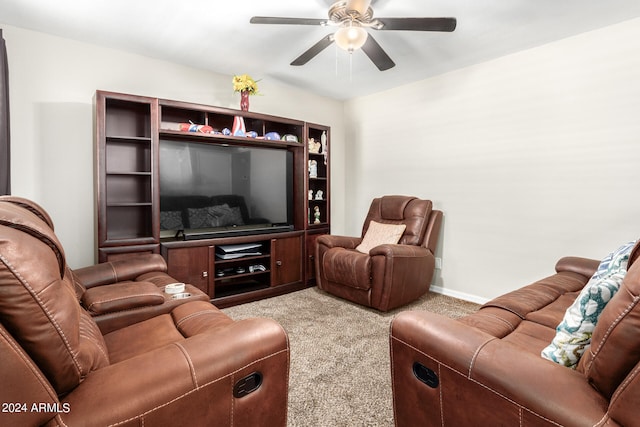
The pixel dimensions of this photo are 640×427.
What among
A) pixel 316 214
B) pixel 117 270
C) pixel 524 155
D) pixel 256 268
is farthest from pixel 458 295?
pixel 117 270

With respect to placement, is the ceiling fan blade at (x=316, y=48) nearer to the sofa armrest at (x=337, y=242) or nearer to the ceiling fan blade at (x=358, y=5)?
the ceiling fan blade at (x=358, y=5)

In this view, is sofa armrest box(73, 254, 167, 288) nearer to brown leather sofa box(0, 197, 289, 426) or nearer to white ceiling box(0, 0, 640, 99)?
brown leather sofa box(0, 197, 289, 426)

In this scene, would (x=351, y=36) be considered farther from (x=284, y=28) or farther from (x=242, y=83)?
(x=242, y=83)

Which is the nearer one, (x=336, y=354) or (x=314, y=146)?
(x=336, y=354)

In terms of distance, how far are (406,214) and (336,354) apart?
6.01 ft

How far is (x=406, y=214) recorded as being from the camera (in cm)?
348

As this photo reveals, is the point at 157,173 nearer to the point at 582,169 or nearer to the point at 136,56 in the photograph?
the point at 136,56

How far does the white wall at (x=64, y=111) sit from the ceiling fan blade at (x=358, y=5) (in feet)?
7.02

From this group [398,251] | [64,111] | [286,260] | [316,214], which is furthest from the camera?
[316,214]

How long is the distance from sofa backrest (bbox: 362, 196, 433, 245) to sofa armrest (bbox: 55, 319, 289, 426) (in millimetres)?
2429

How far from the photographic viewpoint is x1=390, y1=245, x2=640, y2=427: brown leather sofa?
743 millimetres

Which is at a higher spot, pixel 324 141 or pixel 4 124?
pixel 324 141

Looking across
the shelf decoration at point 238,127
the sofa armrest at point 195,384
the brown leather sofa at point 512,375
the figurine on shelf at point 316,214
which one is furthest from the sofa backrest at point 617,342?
the figurine on shelf at point 316,214

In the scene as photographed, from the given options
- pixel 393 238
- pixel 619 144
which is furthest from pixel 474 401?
pixel 619 144
